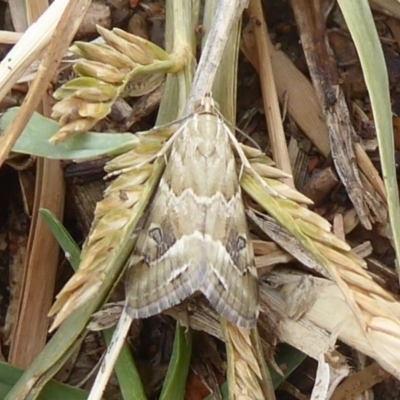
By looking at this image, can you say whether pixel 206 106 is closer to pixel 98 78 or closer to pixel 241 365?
pixel 98 78

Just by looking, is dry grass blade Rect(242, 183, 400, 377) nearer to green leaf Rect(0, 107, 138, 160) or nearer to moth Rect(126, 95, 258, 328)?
moth Rect(126, 95, 258, 328)

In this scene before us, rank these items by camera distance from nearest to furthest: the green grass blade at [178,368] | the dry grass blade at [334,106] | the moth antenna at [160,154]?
the moth antenna at [160,154]
the green grass blade at [178,368]
the dry grass blade at [334,106]

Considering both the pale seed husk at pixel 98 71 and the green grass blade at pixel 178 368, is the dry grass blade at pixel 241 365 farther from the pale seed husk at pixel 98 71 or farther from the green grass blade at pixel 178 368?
the pale seed husk at pixel 98 71

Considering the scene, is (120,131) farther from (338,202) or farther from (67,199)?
(338,202)

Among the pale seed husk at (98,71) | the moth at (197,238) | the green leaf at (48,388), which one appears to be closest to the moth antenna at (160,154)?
the moth at (197,238)

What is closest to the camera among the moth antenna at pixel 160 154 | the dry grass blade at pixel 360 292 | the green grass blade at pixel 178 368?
the dry grass blade at pixel 360 292

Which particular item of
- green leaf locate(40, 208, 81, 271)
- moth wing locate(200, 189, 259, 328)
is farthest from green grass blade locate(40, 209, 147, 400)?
moth wing locate(200, 189, 259, 328)
